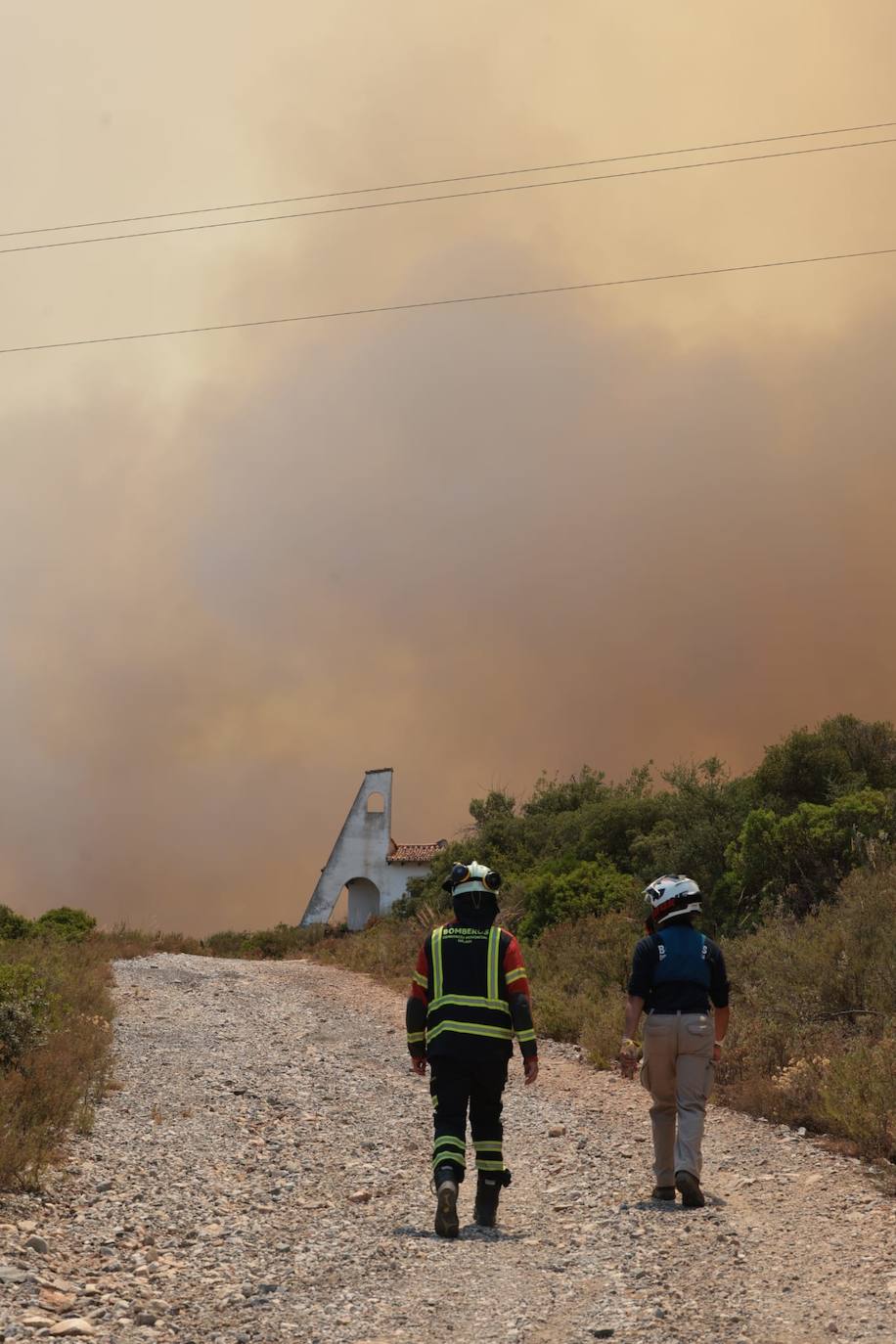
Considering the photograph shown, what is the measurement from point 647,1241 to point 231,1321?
2.70m

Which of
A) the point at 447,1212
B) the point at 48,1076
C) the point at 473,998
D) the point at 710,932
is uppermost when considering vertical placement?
the point at 710,932

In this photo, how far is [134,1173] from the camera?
33.8ft

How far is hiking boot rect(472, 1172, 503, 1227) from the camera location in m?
8.48

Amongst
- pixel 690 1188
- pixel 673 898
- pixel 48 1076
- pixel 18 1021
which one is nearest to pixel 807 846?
pixel 673 898

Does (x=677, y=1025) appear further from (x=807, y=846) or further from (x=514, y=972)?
(x=807, y=846)

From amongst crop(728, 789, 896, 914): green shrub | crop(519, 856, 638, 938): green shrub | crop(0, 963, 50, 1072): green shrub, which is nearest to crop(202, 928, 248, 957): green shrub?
crop(519, 856, 638, 938): green shrub

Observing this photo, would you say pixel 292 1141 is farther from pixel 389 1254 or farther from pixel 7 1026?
pixel 389 1254

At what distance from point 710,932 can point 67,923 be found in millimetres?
25461

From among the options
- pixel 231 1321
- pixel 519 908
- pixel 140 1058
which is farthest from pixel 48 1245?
pixel 519 908

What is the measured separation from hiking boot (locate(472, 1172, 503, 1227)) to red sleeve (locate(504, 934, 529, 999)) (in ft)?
4.18

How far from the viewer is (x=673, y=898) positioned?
9414 mm

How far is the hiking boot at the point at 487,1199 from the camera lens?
27.8 feet

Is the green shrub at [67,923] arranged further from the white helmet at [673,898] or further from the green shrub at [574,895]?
the white helmet at [673,898]

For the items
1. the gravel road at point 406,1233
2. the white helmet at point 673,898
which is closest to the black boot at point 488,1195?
the gravel road at point 406,1233
